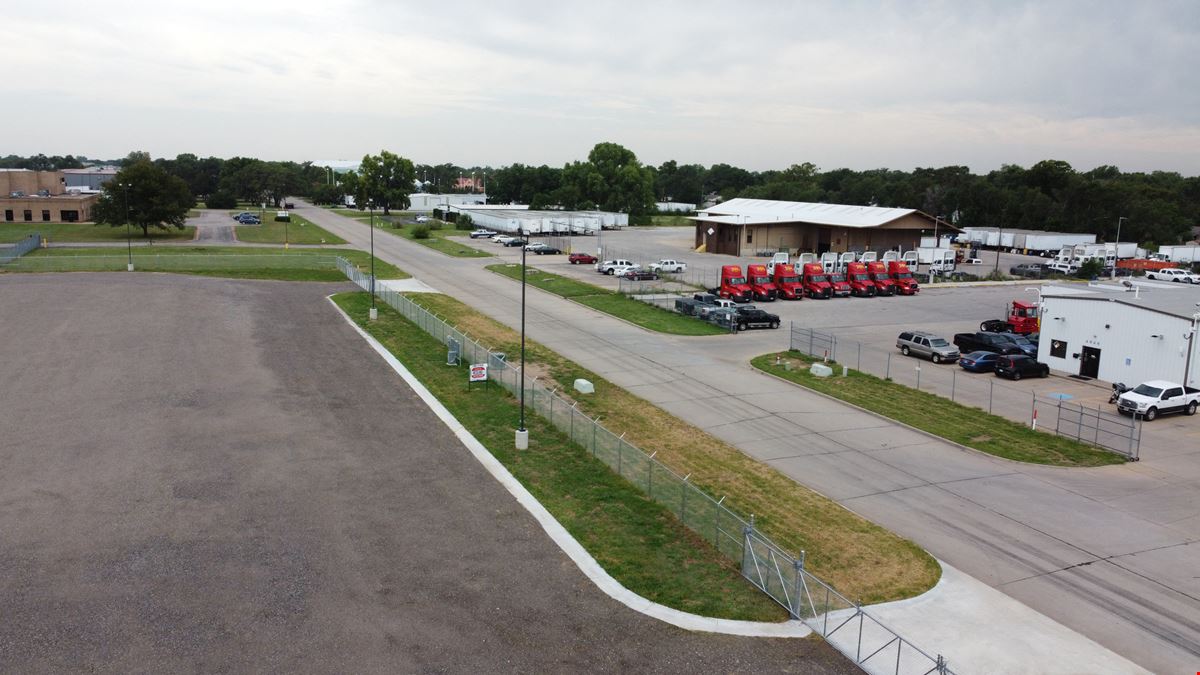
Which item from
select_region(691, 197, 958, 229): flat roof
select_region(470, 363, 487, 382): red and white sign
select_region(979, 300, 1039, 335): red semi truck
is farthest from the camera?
select_region(691, 197, 958, 229): flat roof

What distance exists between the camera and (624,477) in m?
24.6

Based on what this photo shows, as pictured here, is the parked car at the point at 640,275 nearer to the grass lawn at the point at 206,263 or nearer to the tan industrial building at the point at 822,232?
the grass lawn at the point at 206,263

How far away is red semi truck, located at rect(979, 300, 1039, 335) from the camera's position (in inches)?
2044

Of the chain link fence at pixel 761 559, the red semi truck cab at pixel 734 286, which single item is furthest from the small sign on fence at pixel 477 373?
the red semi truck cab at pixel 734 286

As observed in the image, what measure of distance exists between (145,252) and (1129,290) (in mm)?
80852

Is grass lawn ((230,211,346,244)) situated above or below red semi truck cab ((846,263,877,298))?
A: above

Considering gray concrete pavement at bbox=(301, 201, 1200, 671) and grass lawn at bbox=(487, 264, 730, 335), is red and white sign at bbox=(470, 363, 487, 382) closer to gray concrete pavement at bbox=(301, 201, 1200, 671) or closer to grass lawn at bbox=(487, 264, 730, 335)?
gray concrete pavement at bbox=(301, 201, 1200, 671)

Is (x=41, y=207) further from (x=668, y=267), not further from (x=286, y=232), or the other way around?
(x=668, y=267)

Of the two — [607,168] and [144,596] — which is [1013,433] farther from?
[607,168]

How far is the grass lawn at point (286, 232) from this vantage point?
325 ft

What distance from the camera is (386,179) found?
→ 147250 mm

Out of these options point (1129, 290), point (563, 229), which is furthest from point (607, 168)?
point (1129, 290)

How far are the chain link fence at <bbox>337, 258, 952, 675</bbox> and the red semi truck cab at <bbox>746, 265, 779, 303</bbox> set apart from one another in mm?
34661

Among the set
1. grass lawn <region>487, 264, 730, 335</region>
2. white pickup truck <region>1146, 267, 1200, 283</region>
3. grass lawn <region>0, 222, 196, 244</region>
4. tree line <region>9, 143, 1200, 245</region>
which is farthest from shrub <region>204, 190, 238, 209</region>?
white pickup truck <region>1146, 267, 1200, 283</region>
